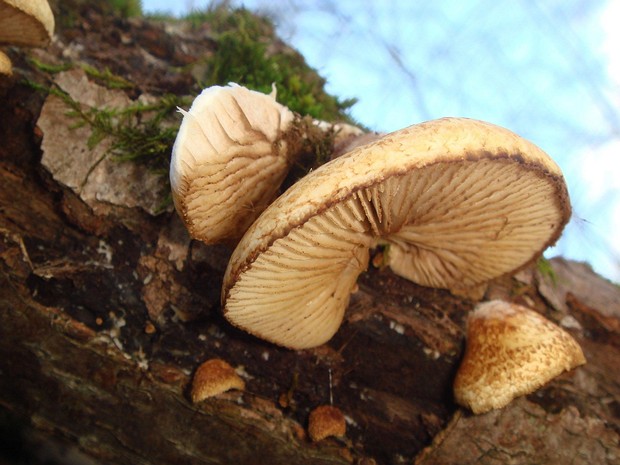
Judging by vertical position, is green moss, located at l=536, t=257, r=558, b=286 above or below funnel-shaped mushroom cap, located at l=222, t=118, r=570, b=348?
above

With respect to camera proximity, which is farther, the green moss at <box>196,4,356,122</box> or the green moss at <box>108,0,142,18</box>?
the green moss at <box>108,0,142,18</box>

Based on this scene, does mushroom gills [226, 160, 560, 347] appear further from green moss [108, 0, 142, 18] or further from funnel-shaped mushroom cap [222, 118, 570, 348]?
A: green moss [108, 0, 142, 18]

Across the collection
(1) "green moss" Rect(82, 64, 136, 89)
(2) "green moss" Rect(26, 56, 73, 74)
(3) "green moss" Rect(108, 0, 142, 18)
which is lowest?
(2) "green moss" Rect(26, 56, 73, 74)

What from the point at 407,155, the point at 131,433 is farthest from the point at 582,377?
the point at 131,433

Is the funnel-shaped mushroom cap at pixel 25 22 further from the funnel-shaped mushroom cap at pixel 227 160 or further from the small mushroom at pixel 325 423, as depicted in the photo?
the small mushroom at pixel 325 423

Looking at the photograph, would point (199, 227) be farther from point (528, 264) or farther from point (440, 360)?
point (528, 264)

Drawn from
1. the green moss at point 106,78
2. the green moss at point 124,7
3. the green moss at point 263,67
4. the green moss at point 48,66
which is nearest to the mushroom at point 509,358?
the green moss at point 263,67

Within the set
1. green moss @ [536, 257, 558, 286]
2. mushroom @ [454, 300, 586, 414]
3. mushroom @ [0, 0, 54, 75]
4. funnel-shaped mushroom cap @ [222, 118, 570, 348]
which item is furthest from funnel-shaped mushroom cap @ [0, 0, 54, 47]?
green moss @ [536, 257, 558, 286]
